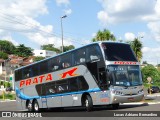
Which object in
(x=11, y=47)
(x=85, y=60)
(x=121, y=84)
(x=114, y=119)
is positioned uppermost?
(x=11, y=47)

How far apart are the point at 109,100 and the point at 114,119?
5.03 metres

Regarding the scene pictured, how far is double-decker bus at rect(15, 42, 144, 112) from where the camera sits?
21.6 m

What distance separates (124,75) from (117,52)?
56.5 inches

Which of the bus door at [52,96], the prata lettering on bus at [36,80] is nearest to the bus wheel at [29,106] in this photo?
the prata lettering on bus at [36,80]

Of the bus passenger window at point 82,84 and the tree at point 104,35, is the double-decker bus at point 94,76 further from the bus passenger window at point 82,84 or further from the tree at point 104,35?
the tree at point 104,35

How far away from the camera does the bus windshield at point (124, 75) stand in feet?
70.5

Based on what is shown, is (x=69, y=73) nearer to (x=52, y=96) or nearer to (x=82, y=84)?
(x=82, y=84)

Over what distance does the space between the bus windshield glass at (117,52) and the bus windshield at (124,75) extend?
524mm

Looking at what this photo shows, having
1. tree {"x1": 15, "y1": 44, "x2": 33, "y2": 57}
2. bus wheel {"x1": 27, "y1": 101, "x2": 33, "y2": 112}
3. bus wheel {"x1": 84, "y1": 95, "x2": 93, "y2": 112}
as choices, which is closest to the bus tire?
bus wheel {"x1": 27, "y1": 101, "x2": 33, "y2": 112}

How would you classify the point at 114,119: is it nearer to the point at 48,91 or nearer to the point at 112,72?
the point at 112,72

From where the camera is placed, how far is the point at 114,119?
54.1 feet

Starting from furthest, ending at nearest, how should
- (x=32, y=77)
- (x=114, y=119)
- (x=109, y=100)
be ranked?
(x=32, y=77) → (x=109, y=100) → (x=114, y=119)

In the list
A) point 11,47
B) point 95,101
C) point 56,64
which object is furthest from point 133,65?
point 11,47

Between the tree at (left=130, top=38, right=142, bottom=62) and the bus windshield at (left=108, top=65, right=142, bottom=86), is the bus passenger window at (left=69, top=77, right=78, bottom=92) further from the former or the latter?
the tree at (left=130, top=38, right=142, bottom=62)
